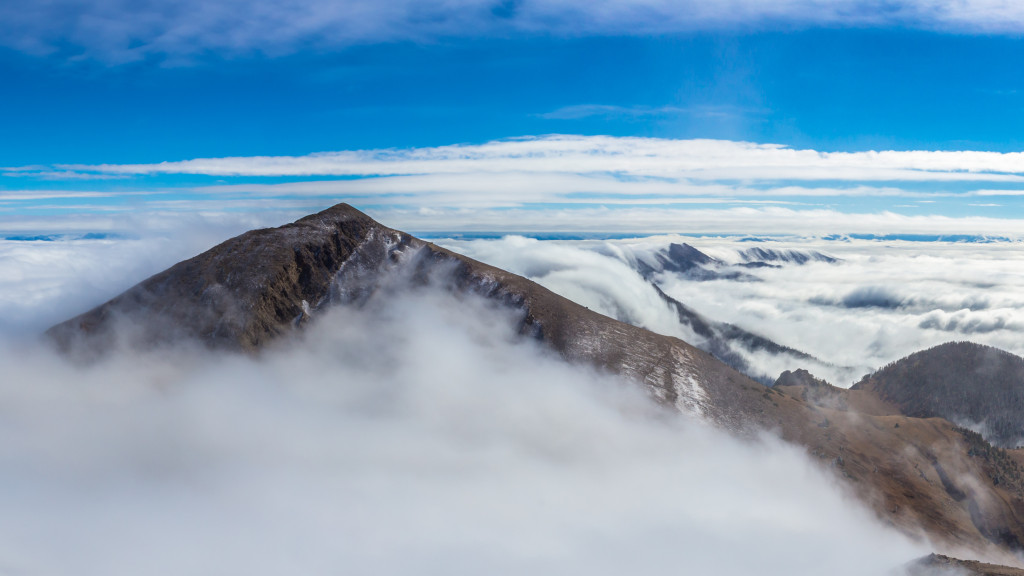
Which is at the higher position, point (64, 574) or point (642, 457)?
point (642, 457)

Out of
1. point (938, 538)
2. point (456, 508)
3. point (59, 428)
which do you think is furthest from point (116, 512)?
point (938, 538)

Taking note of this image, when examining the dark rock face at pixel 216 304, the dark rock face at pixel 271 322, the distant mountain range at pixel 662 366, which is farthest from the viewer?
the dark rock face at pixel 216 304

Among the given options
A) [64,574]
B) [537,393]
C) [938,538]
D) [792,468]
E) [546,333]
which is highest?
[546,333]

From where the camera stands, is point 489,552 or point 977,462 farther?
point 977,462

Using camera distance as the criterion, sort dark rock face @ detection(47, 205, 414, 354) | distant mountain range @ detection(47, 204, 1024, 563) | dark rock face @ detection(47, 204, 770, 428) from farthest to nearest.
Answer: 1. dark rock face @ detection(47, 205, 414, 354)
2. dark rock face @ detection(47, 204, 770, 428)
3. distant mountain range @ detection(47, 204, 1024, 563)

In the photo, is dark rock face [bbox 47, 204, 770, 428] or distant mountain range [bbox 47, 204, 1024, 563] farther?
dark rock face [bbox 47, 204, 770, 428]

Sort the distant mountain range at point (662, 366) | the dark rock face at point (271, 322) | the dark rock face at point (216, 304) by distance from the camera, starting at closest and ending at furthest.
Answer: the distant mountain range at point (662, 366)
the dark rock face at point (271, 322)
the dark rock face at point (216, 304)

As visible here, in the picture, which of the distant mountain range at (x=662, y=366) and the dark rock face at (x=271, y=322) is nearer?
the distant mountain range at (x=662, y=366)

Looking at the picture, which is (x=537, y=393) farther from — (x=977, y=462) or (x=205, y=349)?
(x=977, y=462)

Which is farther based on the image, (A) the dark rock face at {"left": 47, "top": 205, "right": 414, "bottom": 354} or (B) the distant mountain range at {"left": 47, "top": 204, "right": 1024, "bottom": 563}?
(A) the dark rock face at {"left": 47, "top": 205, "right": 414, "bottom": 354}

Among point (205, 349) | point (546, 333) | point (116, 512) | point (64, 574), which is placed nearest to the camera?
point (64, 574)

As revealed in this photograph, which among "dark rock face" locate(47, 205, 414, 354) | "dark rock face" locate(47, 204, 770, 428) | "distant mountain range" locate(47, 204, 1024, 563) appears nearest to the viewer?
"distant mountain range" locate(47, 204, 1024, 563)
